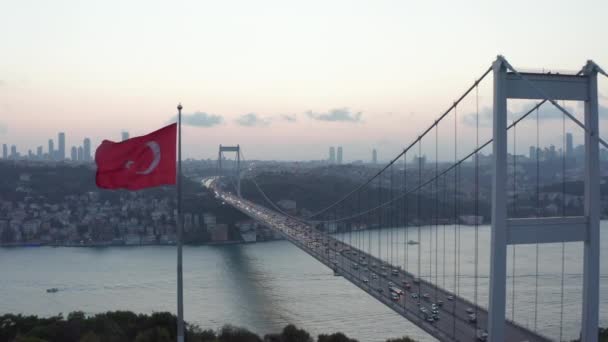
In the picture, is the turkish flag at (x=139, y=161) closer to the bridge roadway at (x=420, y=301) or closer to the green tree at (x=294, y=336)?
the bridge roadway at (x=420, y=301)

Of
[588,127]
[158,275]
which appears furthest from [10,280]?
[588,127]

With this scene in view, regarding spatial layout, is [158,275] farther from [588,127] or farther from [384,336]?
[588,127]

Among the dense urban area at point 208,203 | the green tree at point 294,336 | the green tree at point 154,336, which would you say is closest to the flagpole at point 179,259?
the green tree at point 154,336

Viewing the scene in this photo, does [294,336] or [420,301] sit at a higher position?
[420,301]

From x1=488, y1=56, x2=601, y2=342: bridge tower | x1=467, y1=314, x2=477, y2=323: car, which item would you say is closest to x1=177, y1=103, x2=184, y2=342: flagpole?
x1=488, y1=56, x2=601, y2=342: bridge tower

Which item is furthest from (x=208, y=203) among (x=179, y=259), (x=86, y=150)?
(x=86, y=150)

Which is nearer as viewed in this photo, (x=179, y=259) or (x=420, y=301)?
(x=179, y=259)

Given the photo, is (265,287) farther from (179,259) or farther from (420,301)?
(179,259)

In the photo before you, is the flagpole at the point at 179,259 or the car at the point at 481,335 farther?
the car at the point at 481,335
